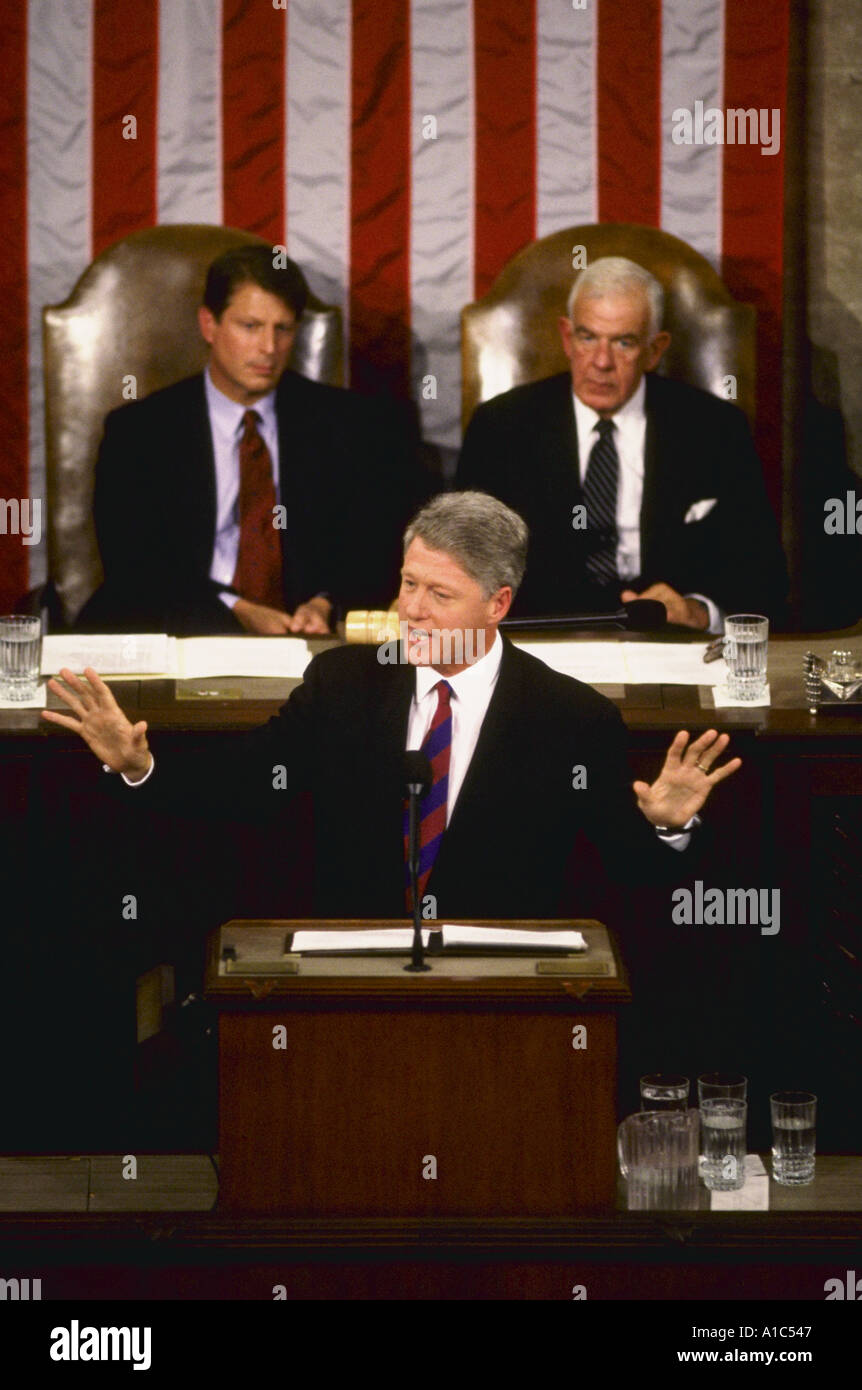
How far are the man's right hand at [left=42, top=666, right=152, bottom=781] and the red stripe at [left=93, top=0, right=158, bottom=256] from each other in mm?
2753

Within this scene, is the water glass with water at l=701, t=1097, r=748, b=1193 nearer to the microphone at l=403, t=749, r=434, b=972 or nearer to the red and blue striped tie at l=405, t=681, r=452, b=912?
the microphone at l=403, t=749, r=434, b=972

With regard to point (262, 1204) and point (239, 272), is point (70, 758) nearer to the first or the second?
point (262, 1204)

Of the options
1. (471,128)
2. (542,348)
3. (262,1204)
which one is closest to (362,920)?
(262,1204)

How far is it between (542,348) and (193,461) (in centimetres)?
93

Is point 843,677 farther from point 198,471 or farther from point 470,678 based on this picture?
point 198,471

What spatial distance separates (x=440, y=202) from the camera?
5.53m

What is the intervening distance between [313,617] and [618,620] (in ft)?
2.61

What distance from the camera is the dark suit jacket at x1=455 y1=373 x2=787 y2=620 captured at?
479 centimetres

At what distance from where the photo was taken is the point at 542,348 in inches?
203

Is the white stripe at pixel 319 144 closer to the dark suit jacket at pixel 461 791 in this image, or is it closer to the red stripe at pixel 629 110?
the red stripe at pixel 629 110

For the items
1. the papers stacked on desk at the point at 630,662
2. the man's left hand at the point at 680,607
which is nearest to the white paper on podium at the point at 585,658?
the papers stacked on desk at the point at 630,662

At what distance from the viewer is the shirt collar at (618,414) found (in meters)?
4.95

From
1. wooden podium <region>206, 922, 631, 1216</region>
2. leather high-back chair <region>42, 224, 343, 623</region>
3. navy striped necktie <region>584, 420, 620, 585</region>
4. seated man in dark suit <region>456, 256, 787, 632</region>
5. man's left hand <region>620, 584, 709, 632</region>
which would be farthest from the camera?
leather high-back chair <region>42, 224, 343, 623</region>

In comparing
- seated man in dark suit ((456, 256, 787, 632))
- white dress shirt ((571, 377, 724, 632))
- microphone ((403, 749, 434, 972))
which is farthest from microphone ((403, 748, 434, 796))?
white dress shirt ((571, 377, 724, 632))
